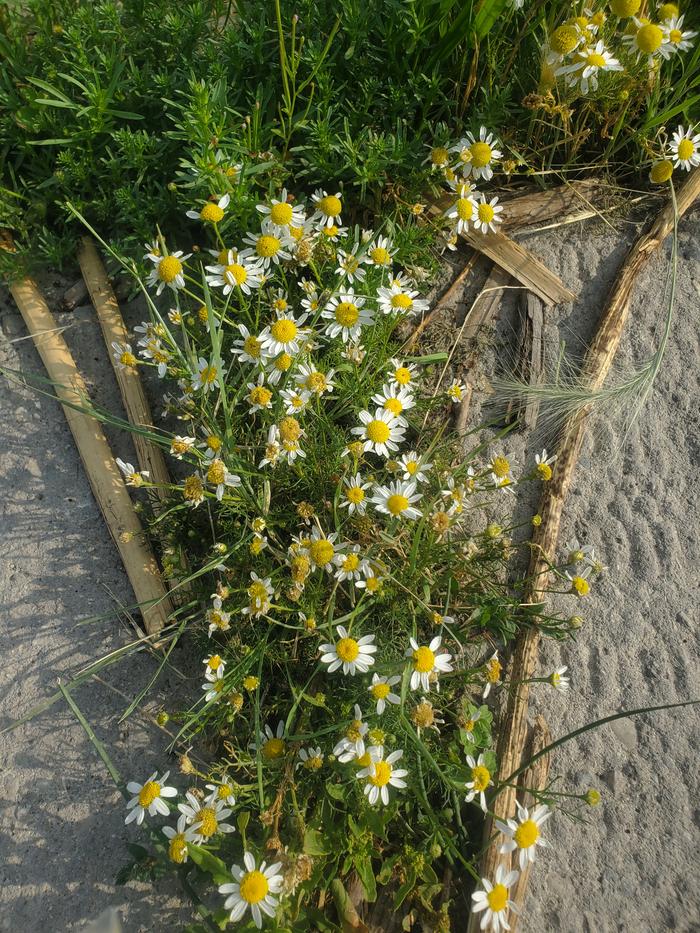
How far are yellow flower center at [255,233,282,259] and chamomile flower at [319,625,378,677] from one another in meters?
1.13

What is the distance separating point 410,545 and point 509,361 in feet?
2.97

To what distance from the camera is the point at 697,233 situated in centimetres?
275

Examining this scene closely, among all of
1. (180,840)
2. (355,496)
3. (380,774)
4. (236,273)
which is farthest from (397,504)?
(180,840)

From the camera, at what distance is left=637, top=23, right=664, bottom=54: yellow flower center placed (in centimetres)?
220

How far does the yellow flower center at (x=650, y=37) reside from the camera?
2203 millimetres

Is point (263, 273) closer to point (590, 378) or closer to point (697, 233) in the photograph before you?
point (590, 378)

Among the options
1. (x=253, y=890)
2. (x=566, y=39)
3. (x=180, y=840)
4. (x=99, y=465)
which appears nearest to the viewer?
(x=253, y=890)

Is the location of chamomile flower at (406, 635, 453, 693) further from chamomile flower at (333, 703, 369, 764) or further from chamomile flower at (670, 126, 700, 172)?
chamomile flower at (670, 126, 700, 172)

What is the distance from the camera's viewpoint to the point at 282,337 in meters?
2.07

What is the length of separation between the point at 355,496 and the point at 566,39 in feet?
5.09

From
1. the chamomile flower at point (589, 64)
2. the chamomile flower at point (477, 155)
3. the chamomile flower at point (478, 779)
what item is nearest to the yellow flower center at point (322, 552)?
the chamomile flower at point (478, 779)

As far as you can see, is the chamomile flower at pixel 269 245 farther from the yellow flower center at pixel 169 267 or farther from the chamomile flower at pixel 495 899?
the chamomile flower at pixel 495 899

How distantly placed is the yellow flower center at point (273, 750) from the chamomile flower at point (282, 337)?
1.11m

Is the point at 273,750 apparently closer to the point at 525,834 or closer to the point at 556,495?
the point at 525,834
